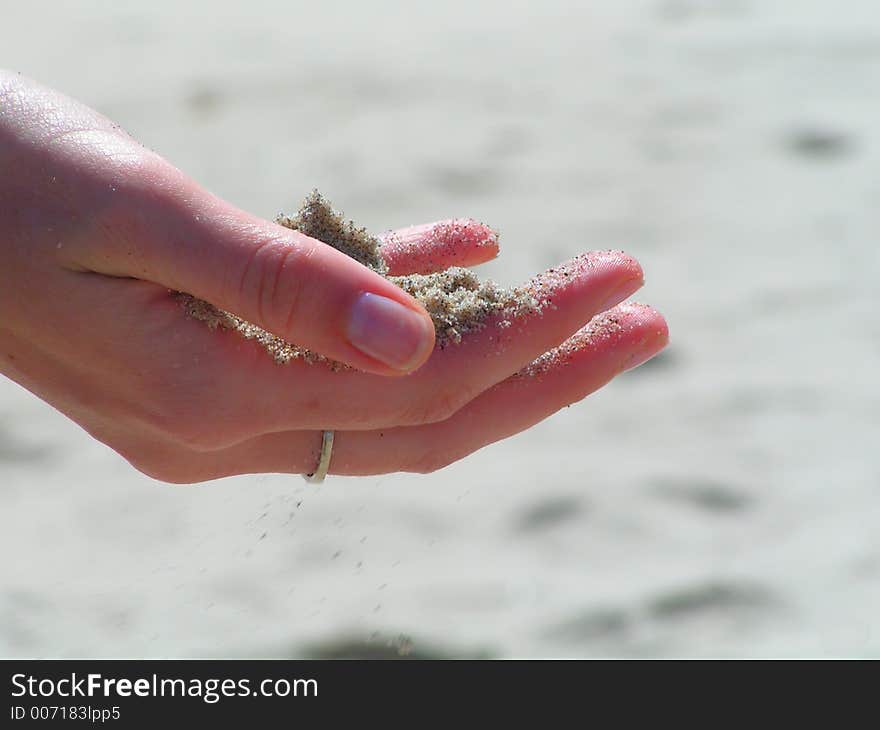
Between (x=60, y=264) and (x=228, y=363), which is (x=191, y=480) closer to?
(x=228, y=363)

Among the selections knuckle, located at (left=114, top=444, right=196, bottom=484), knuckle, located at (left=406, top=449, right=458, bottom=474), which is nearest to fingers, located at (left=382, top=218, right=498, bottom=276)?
knuckle, located at (left=406, top=449, right=458, bottom=474)

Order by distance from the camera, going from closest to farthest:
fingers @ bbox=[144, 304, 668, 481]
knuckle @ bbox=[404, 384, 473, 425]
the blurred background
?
knuckle @ bbox=[404, 384, 473, 425] → fingers @ bbox=[144, 304, 668, 481] → the blurred background

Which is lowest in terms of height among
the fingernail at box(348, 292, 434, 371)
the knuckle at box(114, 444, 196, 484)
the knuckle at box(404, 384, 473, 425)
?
the fingernail at box(348, 292, 434, 371)

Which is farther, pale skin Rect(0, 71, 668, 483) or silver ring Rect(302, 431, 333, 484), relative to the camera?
silver ring Rect(302, 431, 333, 484)

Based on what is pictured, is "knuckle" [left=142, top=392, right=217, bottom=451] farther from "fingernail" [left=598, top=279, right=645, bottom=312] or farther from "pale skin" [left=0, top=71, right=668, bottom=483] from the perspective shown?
"fingernail" [left=598, top=279, right=645, bottom=312]

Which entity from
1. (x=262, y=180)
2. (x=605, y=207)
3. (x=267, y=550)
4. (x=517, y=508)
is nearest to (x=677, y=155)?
(x=605, y=207)

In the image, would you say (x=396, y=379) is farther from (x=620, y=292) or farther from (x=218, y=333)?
(x=620, y=292)
